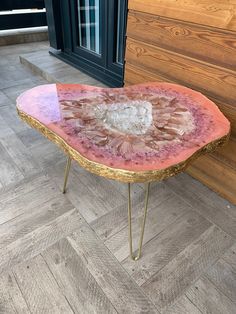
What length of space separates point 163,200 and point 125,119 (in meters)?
0.65

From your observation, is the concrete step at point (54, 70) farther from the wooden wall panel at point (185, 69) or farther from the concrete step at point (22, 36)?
the concrete step at point (22, 36)

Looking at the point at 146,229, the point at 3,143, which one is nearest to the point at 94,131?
the point at 146,229

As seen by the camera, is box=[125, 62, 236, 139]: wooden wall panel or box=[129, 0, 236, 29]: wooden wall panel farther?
box=[125, 62, 236, 139]: wooden wall panel

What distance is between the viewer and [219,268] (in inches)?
47.4

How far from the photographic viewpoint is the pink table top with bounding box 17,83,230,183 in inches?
34.7

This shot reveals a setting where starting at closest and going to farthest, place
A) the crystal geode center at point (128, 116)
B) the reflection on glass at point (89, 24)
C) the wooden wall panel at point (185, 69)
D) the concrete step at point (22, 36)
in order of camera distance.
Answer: the crystal geode center at point (128, 116), the wooden wall panel at point (185, 69), the reflection on glass at point (89, 24), the concrete step at point (22, 36)

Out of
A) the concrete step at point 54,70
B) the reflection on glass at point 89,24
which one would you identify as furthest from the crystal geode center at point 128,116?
the reflection on glass at point 89,24

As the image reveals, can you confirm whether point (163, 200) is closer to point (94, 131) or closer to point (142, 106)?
point (142, 106)

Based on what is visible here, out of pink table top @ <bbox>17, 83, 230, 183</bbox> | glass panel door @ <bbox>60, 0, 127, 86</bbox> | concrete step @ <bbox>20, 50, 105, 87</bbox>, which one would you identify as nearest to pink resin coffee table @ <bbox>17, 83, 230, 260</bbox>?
pink table top @ <bbox>17, 83, 230, 183</bbox>

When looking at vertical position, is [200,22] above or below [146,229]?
above

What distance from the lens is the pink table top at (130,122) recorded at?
88cm

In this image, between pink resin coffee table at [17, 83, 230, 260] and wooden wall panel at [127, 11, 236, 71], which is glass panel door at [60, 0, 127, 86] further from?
pink resin coffee table at [17, 83, 230, 260]

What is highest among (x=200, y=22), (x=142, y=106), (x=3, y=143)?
(x=200, y=22)

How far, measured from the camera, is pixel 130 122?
1.07 metres
